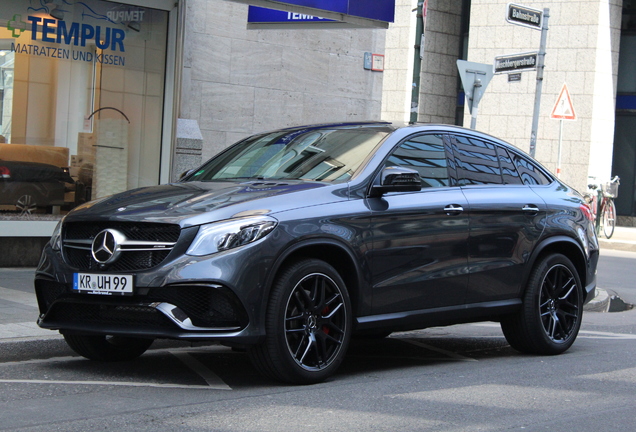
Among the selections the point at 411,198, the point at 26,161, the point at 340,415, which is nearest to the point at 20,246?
the point at 26,161

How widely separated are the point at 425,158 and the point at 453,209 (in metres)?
0.45

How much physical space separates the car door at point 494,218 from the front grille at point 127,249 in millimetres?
2361

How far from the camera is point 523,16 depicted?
584 inches

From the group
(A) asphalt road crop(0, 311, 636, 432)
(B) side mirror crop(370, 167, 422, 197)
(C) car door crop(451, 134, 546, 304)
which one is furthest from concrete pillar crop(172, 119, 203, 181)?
(B) side mirror crop(370, 167, 422, 197)

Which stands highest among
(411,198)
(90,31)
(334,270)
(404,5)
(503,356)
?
(404,5)

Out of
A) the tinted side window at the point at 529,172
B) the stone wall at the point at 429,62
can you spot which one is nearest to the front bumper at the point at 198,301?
the tinted side window at the point at 529,172

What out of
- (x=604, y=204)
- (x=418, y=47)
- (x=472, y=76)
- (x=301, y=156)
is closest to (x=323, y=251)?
(x=301, y=156)

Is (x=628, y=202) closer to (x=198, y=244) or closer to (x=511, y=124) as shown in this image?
(x=511, y=124)

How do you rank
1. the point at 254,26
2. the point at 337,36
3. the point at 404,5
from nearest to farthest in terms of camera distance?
1. the point at 254,26
2. the point at 337,36
3. the point at 404,5

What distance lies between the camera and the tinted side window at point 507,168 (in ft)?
25.1

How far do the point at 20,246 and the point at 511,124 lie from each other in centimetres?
1959

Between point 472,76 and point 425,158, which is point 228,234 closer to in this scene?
point 425,158

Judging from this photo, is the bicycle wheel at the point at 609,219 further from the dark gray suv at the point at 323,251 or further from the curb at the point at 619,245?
the dark gray suv at the point at 323,251

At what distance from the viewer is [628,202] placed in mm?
28062
